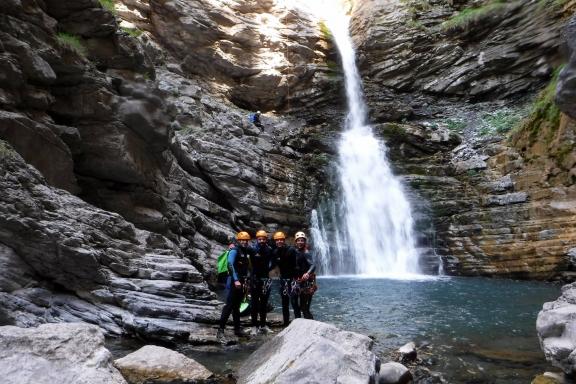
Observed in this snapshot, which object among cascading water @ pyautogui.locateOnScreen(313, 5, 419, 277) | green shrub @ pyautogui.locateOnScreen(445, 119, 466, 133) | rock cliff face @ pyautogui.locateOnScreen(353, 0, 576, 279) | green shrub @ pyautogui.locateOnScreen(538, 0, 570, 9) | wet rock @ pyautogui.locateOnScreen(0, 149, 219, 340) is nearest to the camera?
wet rock @ pyautogui.locateOnScreen(0, 149, 219, 340)

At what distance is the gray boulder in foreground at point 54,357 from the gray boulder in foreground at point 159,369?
142 centimetres

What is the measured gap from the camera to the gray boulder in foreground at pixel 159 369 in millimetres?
6258

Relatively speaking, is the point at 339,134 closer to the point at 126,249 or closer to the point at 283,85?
the point at 283,85

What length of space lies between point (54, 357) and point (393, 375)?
434 cm

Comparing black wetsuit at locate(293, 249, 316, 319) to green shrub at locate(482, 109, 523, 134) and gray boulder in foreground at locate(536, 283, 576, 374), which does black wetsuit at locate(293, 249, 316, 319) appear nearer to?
gray boulder in foreground at locate(536, 283, 576, 374)

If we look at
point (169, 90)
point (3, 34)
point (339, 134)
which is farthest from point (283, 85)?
point (3, 34)

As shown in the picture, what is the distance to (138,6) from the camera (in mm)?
30594

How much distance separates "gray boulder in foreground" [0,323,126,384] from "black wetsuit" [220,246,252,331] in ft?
13.8

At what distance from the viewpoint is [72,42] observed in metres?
14.0

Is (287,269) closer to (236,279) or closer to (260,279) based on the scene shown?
(260,279)

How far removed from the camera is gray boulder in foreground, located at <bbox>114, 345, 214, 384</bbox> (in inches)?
246

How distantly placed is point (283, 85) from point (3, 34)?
75.5 ft

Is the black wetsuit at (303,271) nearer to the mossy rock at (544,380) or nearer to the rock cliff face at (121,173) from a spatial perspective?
the rock cliff face at (121,173)

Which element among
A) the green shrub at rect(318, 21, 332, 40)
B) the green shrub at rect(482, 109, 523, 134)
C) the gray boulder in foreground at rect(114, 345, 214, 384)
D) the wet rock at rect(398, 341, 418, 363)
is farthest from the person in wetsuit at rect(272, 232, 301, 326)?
the green shrub at rect(318, 21, 332, 40)
